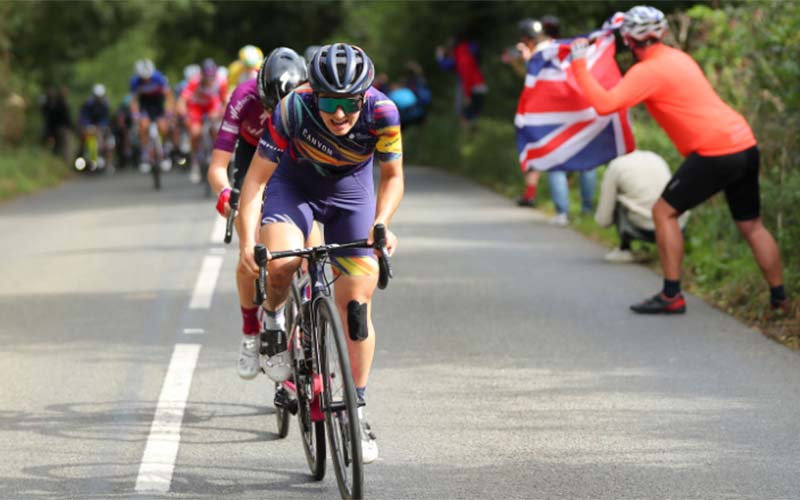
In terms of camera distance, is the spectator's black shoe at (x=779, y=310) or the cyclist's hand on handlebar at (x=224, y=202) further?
the spectator's black shoe at (x=779, y=310)

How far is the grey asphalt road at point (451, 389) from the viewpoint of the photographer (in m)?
6.80

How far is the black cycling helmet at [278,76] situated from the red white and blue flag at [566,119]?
496 centimetres

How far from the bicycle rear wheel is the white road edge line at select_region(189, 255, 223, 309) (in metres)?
5.54

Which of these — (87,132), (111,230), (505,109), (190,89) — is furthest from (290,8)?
(111,230)

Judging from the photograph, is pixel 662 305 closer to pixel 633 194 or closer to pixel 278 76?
pixel 633 194

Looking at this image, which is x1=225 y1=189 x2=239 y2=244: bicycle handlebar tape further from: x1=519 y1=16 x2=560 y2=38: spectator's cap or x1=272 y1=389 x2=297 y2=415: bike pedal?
x1=519 y1=16 x2=560 y2=38: spectator's cap

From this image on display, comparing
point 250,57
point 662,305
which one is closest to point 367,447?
point 662,305

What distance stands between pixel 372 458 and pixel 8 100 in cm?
2741

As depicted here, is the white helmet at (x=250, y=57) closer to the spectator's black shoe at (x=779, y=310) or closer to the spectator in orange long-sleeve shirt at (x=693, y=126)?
the spectator in orange long-sleeve shirt at (x=693, y=126)

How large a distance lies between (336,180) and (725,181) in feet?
14.3

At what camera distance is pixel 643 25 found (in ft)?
35.2

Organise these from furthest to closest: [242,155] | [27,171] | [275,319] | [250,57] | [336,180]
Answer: [27,171] → [250,57] → [242,155] → [275,319] → [336,180]

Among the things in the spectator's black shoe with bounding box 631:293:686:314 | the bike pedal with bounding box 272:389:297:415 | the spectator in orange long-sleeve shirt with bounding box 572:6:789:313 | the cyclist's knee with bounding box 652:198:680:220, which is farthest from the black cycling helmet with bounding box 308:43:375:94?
the spectator's black shoe with bounding box 631:293:686:314

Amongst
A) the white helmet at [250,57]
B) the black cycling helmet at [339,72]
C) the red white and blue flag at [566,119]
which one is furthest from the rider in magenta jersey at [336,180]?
the white helmet at [250,57]
